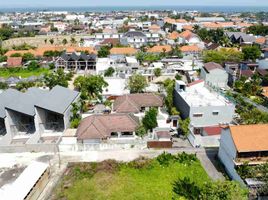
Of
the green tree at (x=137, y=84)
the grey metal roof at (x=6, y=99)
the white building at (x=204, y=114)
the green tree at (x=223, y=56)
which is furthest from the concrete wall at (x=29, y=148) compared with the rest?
the green tree at (x=223, y=56)

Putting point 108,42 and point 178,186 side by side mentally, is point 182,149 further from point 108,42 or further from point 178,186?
point 108,42

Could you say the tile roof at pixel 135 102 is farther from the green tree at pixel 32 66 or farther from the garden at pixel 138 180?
the green tree at pixel 32 66

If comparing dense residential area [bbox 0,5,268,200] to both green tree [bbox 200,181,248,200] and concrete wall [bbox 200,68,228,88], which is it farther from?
concrete wall [bbox 200,68,228,88]

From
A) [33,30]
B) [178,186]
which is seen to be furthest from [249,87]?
[33,30]

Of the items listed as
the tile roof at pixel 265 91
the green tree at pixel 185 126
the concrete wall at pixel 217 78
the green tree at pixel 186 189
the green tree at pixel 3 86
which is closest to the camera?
the green tree at pixel 186 189

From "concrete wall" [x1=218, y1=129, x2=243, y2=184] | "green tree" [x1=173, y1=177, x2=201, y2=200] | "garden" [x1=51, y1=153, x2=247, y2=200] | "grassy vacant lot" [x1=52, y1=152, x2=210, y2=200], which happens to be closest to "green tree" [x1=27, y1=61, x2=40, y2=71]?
"garden" [x1=51, y1=153, x2=247, y2=200]

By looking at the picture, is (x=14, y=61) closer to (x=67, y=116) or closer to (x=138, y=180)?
(x=67, y=116)
